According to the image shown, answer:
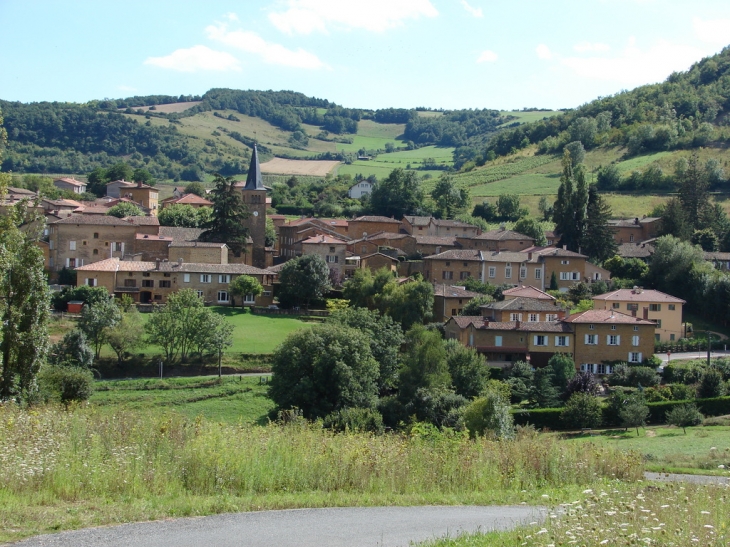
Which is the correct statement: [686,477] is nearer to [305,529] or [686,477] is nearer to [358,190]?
[305,529]

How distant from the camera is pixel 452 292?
53812 mm

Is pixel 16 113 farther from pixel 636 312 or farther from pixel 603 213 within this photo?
pixel 636 312

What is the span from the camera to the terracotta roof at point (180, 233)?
2554 inches

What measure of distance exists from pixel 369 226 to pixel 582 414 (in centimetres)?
3835

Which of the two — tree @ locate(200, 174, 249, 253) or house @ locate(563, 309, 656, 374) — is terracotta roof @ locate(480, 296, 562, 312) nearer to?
house @ locate(563, 309, 656, 374)

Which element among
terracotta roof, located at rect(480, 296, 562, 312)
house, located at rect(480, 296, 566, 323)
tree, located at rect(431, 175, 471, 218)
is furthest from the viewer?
tree, located at rect(431, 175, 471, 218)

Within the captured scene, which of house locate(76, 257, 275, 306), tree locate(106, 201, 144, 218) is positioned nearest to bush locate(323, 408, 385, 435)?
house locate(76, 257, 275, 306)

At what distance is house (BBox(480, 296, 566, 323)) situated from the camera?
47256mm

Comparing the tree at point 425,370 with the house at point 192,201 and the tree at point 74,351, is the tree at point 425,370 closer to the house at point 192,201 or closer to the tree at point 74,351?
the tree at point 74,351

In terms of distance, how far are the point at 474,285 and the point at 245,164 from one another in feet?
347

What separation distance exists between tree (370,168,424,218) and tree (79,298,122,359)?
37924 mm

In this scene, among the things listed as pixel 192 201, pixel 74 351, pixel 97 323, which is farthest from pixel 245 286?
pixel 192 201

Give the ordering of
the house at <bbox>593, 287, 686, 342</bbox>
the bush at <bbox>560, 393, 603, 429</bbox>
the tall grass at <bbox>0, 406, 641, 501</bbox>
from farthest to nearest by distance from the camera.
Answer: the house at <bbox>593, 287, 686, 342</bbox> < the bush at <bbox>560, 393, 603, 429</bbox> < the tall grass at <bbox>0, 406, 641, 501</bbox>

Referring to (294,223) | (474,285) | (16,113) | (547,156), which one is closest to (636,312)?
(474,285)
